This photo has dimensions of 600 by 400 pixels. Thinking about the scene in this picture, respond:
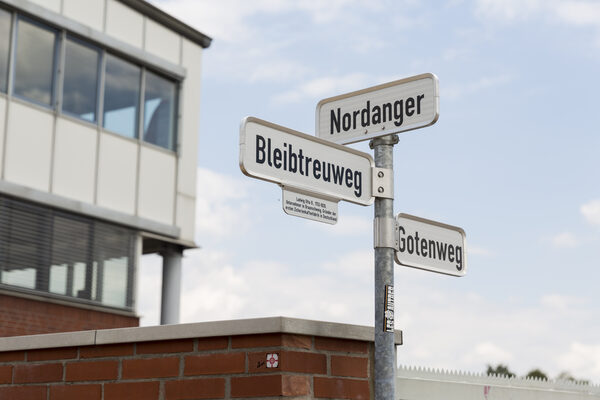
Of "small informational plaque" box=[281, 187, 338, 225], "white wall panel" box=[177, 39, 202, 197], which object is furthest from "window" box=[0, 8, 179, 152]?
"small informational plaque" box=[281, 187, 338, 225]

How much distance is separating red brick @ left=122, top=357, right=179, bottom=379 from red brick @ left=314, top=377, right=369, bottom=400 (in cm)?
67

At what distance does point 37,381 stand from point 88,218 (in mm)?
11864

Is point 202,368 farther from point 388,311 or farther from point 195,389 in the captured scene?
point 388,311

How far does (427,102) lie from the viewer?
4574 mm

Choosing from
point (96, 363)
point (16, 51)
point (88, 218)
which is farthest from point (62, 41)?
point (96, 363)

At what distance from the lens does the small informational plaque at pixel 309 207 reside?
13.7 ft

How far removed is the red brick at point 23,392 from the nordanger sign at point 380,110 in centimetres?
198

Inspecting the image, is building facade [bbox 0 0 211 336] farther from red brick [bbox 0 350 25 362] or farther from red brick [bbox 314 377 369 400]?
red brick [bbox 314 377 369 400]

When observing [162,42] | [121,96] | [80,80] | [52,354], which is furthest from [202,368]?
[162,42]

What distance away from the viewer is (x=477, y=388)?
6.73 metres

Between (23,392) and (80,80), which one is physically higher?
(80,80)

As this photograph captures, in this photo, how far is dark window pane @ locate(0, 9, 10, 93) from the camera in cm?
1545

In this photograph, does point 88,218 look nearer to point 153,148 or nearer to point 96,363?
point 153,148

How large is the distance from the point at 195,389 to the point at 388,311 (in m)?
0.94
